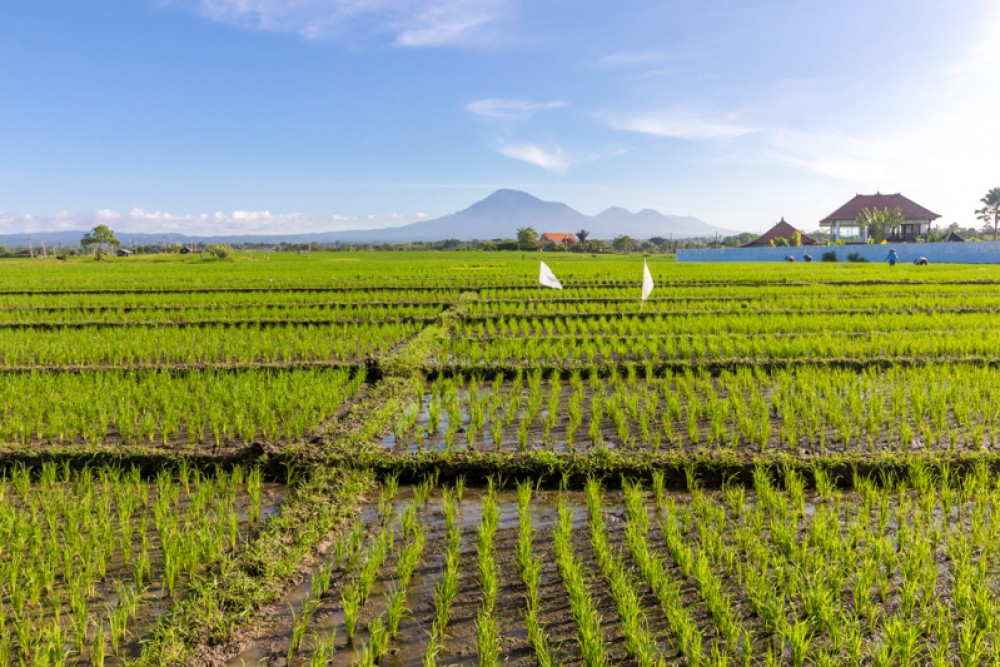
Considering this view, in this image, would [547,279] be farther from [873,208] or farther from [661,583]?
[873,208]

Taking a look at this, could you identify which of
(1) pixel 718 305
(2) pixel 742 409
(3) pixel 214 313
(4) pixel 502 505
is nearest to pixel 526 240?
(1) pixel 718 305

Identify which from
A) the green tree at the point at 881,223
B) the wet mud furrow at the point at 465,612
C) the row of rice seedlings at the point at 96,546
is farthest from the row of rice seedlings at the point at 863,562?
the green tree at the point at 881,223

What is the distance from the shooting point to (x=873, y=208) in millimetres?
39500

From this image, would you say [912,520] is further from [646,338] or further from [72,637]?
[646,338]

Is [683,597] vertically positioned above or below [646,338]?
below

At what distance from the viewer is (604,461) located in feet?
12.1

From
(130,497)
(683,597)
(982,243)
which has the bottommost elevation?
(683,597)

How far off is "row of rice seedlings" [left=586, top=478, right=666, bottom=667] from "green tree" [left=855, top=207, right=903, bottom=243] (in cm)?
3836

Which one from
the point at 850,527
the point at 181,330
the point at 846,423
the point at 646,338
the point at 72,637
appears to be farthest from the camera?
the point at 181,330

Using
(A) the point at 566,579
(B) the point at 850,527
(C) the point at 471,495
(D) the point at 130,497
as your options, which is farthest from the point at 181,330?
(B) the point at 850,527

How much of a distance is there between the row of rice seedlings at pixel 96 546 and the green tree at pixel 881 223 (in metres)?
39.2

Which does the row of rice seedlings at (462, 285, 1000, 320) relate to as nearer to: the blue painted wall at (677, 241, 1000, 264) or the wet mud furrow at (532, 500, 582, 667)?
the wet mud furrow at (532, 500, 582, 667)

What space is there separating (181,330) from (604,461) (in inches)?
277

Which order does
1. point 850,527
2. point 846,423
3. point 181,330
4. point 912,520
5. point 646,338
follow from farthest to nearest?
1. point 181,330
2. point 646,338
3. point 846,423
4. point 912,520
5. point 850,527
